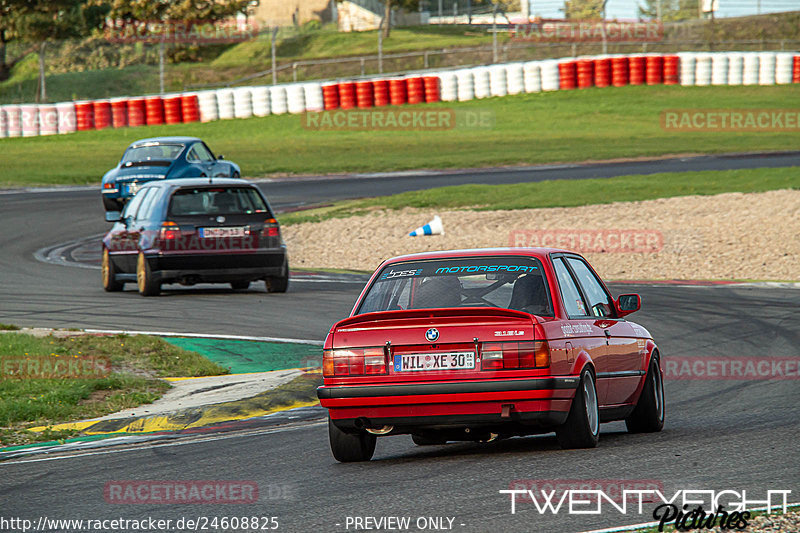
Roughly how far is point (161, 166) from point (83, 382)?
46.4 ft

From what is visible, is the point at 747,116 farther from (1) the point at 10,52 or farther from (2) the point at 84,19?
(2) the point at 84,19

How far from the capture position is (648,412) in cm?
813

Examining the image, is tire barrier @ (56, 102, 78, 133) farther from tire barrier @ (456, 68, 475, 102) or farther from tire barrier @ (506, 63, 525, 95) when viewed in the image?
tire barrier @ (506, 63, 525, 95)

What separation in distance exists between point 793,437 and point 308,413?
3678mm

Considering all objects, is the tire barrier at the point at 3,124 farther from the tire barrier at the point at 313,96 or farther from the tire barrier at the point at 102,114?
the tire barrier at the point at 313,96

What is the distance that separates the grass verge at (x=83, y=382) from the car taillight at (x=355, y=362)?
244cm

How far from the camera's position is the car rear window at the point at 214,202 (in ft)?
52.4

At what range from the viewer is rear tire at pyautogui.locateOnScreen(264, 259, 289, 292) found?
16.5 metres

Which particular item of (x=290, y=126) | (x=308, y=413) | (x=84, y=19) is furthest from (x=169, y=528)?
(x=84, y=19)

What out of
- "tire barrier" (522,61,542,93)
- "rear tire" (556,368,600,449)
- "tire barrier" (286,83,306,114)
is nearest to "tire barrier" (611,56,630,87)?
"tire barrier" (522,61,542,93)

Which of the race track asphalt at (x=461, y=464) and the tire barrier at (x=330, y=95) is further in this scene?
the tire barrier at (x=330, y=95)

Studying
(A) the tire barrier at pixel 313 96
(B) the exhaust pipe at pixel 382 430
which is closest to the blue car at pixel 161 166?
(B) the exhaust pipe at pixel 382 430

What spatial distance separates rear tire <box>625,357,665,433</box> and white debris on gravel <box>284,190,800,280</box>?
1091 cm

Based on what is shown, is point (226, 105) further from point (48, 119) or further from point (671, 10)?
point (671, 10)
